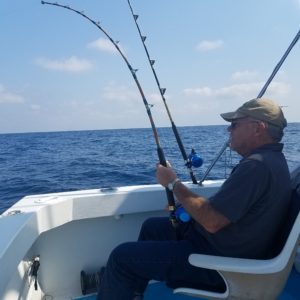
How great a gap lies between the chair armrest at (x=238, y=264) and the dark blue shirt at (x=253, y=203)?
99 mm

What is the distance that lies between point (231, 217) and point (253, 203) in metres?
0.12

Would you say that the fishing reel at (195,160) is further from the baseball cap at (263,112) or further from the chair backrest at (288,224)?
the chair backrest at (288,224)

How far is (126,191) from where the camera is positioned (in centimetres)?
253

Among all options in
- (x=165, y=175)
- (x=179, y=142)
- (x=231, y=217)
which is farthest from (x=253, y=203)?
(x=179, y=142)

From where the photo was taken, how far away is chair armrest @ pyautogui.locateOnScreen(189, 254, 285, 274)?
55.8 inches

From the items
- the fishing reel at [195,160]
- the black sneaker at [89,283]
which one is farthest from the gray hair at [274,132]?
the black sneaker at [89,283]

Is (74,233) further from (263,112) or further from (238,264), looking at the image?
(263,112)

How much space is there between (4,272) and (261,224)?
1.15m

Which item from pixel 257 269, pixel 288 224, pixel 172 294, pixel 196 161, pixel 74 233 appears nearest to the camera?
pixel 257 269

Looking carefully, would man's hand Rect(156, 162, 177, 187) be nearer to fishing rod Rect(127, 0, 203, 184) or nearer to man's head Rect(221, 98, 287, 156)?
man's head Rect(221, 98, 287, 156)

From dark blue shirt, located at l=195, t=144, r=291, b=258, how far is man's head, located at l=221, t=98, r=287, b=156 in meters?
0.06

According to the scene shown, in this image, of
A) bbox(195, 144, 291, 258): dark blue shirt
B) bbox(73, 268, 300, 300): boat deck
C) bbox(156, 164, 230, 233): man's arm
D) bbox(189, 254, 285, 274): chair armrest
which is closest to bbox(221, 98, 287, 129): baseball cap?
bbox(195, 144, 291, 258): dark blue shirt

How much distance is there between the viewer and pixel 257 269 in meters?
1.42

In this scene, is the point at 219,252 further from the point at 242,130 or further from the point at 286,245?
the point at 242,130
